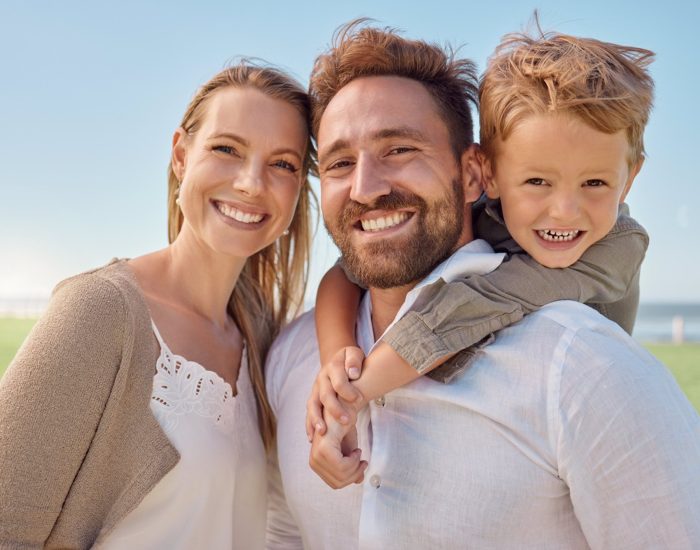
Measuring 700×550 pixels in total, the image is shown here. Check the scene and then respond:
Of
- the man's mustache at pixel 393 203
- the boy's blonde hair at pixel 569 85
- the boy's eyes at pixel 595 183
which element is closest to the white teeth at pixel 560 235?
the boy's eyes at pixel 595 183

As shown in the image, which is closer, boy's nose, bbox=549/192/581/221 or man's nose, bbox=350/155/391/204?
boy's nose, bbox=549/192/581/221

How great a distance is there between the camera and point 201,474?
2240 millimetres

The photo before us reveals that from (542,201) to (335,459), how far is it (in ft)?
2.99

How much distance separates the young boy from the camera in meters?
1.91

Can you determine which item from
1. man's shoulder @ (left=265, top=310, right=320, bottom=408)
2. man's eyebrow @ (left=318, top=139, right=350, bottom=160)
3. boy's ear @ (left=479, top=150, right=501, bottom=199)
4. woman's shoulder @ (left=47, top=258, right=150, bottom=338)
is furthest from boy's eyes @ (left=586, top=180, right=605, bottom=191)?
woman's shoulder @ (left=47, top=258, right=150, bottom=338)

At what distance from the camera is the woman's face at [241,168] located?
2590 millimetres

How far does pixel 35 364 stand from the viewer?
2008 mm

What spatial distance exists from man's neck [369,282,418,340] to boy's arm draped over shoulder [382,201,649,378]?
32cm

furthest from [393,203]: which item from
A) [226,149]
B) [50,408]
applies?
[50,408]

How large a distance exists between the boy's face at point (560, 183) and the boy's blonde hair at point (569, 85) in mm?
33

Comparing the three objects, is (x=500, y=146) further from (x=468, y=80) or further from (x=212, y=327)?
(x=212, y=327)

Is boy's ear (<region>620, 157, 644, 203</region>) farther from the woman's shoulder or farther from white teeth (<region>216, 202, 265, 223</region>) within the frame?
the woman's shoulder

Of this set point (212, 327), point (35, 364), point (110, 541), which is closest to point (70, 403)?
point (35, 364)

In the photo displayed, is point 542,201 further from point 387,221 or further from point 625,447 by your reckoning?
point 625,447
